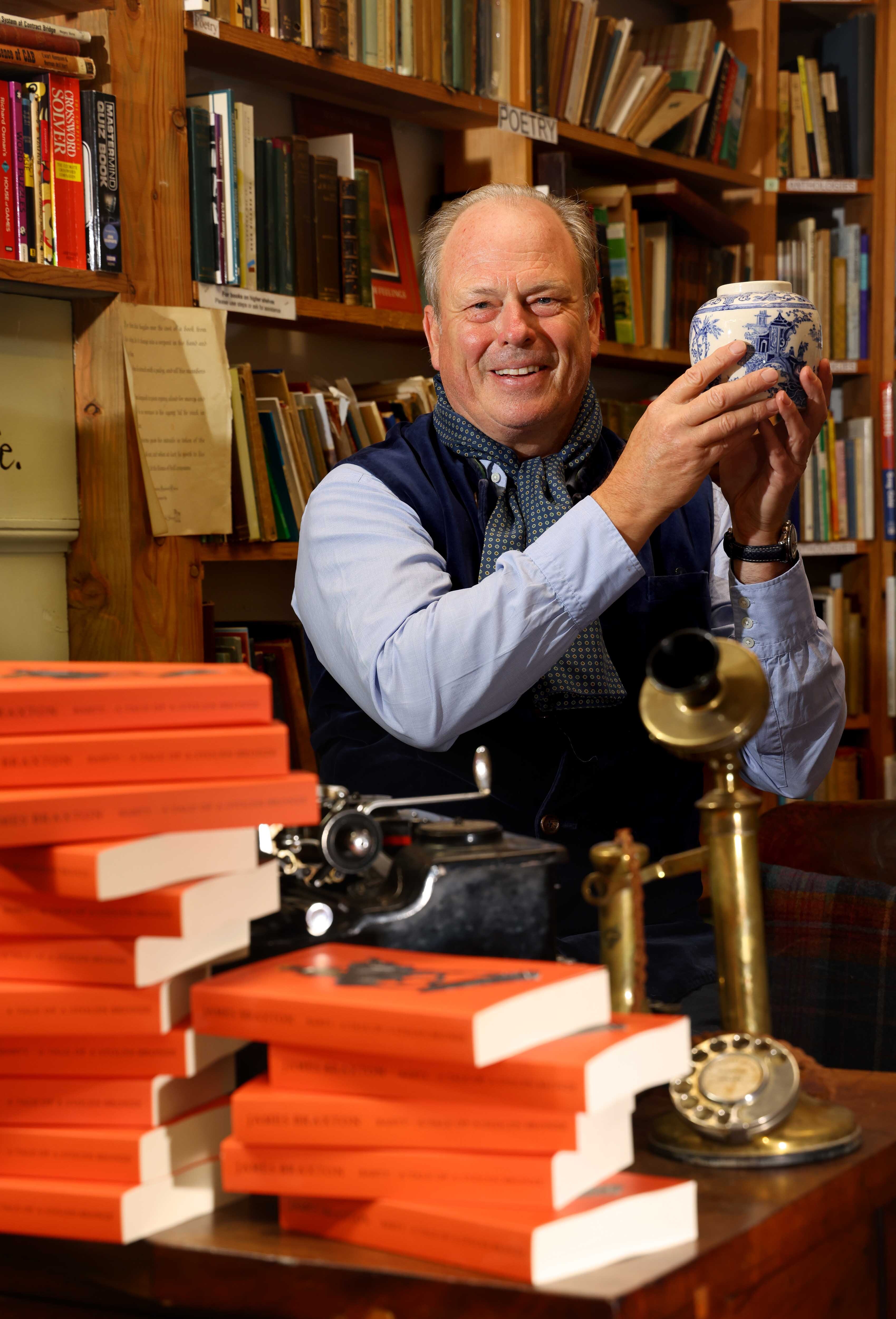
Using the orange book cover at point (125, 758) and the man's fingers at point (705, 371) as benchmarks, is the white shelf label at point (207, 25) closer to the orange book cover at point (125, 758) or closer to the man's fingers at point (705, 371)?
the man's fingers at point (705, 371)

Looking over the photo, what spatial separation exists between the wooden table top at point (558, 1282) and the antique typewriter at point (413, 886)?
149 millimetres

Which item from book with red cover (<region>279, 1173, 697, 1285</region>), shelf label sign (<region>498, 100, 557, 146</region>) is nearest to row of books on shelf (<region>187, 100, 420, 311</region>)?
shelf label sign (<region>498, 100, 557, 146</region>)

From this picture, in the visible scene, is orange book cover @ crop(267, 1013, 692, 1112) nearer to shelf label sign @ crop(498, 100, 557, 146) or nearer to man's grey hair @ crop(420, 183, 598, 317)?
man's grey hair @ crop(420, 183, 598, 317)

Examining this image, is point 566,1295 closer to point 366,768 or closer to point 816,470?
point 366,768

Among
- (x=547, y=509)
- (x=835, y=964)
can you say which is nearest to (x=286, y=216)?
(x=547, y=509)

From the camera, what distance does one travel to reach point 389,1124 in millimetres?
691

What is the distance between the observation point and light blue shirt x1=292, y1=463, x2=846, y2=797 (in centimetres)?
133

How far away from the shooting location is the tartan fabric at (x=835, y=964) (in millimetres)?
1413

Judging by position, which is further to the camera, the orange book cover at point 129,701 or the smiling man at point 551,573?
the smiling man at point 551,573

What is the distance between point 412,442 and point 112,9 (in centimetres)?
83

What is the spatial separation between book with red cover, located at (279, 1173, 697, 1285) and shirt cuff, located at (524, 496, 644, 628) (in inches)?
27.5

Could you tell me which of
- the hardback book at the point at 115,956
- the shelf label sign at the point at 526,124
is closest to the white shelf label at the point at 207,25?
the shelf label sign at the point at 526,124

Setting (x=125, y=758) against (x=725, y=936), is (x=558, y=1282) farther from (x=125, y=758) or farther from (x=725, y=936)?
(x=125, y=758)

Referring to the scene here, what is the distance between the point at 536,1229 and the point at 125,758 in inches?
12.8
